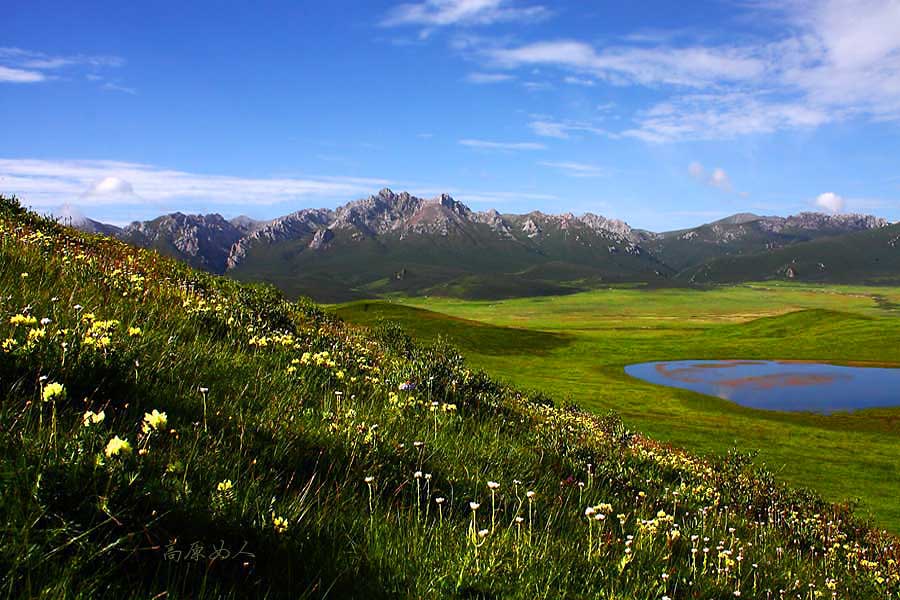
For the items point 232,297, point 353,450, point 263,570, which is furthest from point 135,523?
point 232,297

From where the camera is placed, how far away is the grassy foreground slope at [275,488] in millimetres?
2906

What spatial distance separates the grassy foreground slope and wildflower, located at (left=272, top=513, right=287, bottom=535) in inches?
0.5

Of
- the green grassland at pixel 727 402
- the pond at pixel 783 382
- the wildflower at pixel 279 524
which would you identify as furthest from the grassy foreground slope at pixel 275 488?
the pond at pixel 783 382

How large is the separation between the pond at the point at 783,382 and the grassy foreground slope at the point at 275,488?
78395 millimetres

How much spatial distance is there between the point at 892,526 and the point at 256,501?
34861 mm

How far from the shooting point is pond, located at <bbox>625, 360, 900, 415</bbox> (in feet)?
256

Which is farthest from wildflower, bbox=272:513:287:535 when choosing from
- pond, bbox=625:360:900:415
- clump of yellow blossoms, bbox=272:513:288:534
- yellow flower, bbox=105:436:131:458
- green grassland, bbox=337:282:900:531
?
pond, bbox=625:360:900:415

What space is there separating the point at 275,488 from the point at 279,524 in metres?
0.71

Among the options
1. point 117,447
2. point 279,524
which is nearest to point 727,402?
point 279,524

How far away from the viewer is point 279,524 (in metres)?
3.54

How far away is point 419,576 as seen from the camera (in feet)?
12.0

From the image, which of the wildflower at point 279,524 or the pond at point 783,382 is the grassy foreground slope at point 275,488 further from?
the pond at point 783,382

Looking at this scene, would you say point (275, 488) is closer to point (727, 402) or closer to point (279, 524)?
point (279, 524)

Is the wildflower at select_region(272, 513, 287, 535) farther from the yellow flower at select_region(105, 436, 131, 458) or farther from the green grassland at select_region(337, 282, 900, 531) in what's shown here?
the green grassland at select_region(337, 282, 900, 531)
